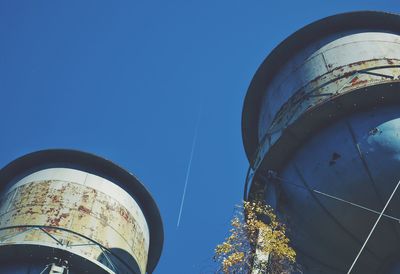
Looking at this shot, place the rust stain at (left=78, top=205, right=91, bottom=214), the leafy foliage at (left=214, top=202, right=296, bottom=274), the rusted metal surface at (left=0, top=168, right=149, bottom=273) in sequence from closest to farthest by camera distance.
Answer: the leafy foliage at (left=214, top=202, right=296, bottom=274)
the rusted metal surface at (left=0, top=168, right=149, bottom=273)
the rust stain at (left=78, top=205, right=91, bottom=214)

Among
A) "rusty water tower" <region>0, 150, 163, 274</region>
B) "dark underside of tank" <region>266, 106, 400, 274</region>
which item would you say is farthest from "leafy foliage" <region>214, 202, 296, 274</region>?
"rusty water tower" <region>0, 150, 163, 274</region>

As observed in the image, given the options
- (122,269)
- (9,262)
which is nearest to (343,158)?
(122,269)

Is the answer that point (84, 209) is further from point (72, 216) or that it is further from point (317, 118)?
point (317, 118)

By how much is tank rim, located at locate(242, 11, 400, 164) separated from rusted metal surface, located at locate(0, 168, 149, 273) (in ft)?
11.6

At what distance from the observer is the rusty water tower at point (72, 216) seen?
10.9m

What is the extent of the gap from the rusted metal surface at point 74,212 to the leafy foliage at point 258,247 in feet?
11.2

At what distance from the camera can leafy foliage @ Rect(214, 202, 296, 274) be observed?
8930 millimetres

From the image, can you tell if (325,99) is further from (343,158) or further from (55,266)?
(55,266)

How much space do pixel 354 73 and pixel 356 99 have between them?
0.74 m

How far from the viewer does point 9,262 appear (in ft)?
36.0

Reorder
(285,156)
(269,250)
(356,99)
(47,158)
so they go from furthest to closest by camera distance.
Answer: (47,158) < (285,156) < (356,99) < (269,250)

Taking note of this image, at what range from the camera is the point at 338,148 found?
382 inches

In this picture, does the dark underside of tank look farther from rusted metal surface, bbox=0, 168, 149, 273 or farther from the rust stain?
the rust stain

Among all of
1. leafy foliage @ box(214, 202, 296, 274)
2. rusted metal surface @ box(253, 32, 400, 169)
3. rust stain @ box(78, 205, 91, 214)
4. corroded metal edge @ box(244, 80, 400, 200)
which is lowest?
leafy foliage @ box(214, 202, 296, 274)
